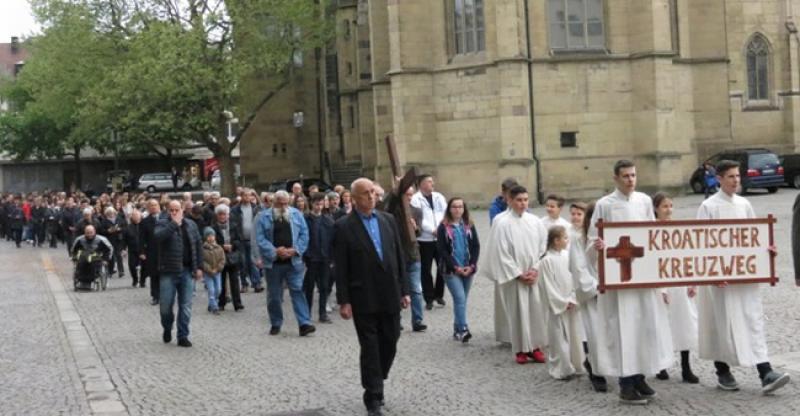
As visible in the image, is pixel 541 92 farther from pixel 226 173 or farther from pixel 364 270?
pixel 364 270

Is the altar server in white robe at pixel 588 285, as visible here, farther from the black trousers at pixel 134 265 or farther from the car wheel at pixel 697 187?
the car wheel at pixel 697 187

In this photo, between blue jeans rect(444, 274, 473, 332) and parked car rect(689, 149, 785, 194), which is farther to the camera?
parked car rect(689, 149, 785, 194)

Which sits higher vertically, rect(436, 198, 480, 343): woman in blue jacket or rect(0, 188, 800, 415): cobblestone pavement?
rect(436, 198, 480, 343): woman in blue jacket

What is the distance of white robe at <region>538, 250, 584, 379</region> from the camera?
10055 mm

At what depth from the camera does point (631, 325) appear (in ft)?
28.6

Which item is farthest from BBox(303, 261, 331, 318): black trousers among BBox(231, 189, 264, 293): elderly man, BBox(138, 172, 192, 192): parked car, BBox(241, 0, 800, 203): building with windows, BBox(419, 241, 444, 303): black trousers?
BBox(138, 172, 192, 192): parked car

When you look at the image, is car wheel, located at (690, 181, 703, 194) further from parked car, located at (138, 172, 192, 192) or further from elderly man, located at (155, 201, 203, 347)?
parked car, located at (138, 172, 192, 192)

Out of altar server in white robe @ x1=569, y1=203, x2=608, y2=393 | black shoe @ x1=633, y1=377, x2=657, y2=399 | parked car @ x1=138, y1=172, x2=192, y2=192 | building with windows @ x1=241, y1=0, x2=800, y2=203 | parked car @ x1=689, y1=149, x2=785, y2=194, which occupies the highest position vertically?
building with windows @ x1=241, y1=0, x2=800, y2=203

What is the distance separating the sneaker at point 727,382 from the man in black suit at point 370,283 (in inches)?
105

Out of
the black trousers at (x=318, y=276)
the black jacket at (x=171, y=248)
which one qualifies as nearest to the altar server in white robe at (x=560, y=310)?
the black jacket at (x=171, y=248)

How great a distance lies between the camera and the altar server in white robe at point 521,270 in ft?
36.1

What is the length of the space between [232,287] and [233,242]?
990 millimetres

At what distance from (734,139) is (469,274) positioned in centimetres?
3046

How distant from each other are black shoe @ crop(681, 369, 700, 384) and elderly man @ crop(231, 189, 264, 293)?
997cm
